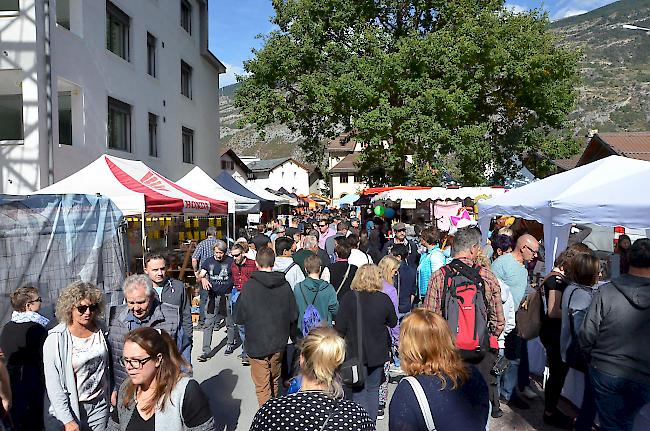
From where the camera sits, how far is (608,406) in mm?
3615

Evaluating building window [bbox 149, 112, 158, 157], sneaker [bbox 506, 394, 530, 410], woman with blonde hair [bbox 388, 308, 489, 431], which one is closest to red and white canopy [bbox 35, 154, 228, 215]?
sneaker [bbox 506, 394, 530, 410]

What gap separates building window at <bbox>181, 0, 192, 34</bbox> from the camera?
65.0 feet

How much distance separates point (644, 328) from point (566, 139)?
2234 centimetres

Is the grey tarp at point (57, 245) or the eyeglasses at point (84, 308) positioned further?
the grey tarp at point (57, 245)

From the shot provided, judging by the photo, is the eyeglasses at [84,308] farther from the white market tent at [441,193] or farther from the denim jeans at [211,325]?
the white market tent at [441,193]

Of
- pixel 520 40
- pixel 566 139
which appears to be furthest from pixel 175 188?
pixel 566 139

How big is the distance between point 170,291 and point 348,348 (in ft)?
5.41

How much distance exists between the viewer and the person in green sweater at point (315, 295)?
5305 mm

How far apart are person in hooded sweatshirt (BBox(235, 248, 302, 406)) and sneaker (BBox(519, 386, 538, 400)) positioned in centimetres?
290

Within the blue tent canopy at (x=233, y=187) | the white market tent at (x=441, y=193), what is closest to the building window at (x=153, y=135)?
the blue tent canopy at (x=233, y=187)

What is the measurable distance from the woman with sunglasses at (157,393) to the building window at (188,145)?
1790 centimetres

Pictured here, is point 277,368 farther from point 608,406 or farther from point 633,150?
point 633,150

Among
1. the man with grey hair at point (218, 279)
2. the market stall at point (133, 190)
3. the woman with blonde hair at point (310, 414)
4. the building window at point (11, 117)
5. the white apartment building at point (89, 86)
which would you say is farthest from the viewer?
the building window at point (11, 117)

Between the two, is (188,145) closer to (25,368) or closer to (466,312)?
(25,368)
